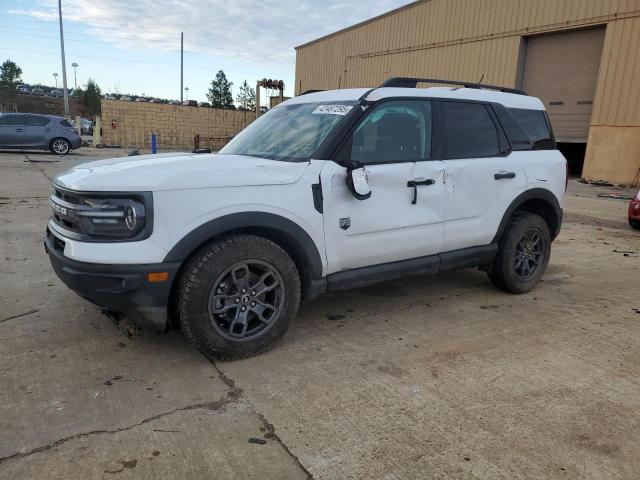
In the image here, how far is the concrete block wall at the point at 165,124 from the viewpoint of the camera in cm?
2916

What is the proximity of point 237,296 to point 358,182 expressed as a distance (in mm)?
1124

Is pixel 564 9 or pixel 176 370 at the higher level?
pixel 564 9

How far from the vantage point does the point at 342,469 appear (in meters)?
2.29

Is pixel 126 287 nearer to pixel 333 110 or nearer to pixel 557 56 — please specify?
pixel 333 110

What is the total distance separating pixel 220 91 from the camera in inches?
2837

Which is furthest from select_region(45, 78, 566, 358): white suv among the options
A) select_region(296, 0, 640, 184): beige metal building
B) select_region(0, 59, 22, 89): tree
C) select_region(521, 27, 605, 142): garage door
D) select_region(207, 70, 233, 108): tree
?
select_region(0, 59, 22, 89): tree

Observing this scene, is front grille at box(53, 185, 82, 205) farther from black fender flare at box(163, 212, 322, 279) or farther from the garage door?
the garage door

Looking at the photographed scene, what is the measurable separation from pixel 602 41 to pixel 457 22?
5958mm

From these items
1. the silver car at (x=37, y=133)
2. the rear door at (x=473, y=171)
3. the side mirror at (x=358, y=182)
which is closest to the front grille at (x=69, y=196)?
the side mirror at (x=358, y=182)

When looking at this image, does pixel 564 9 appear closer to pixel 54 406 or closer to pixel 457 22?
pixel 457 22

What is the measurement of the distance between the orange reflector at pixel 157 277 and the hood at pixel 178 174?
1.58 feet

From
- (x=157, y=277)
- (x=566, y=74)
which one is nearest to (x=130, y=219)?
(x=157, y=277)

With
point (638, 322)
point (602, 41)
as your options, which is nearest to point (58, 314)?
point (638, 322)

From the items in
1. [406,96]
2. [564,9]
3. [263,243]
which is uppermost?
[564,9]
